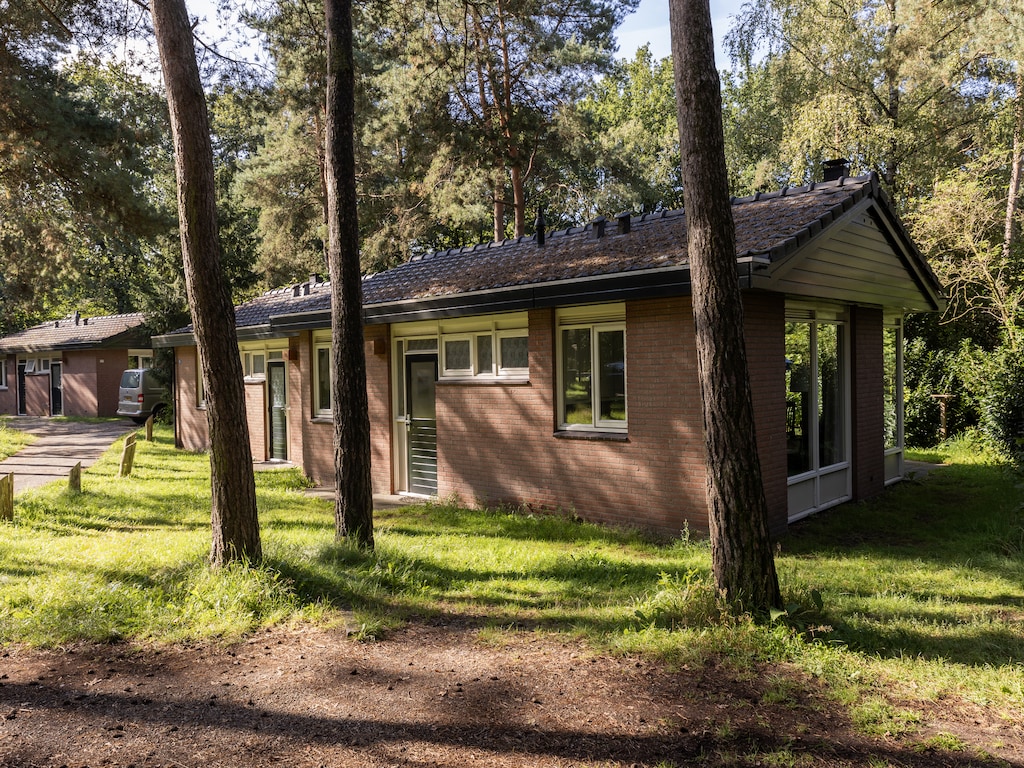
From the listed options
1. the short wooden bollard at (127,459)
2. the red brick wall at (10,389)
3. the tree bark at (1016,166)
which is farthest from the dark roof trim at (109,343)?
the tree bark at (1016,166)

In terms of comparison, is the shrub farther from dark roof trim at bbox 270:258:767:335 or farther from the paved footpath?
the paved footpath

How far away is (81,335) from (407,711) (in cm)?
3059

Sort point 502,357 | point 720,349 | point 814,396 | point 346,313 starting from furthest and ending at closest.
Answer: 1. point 502,357
2. point 814,396
3. point 346,313
4. point 720,349

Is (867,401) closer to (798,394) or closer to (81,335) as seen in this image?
(798,394)

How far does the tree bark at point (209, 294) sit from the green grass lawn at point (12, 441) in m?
13.3

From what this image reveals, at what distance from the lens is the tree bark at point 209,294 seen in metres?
6.15

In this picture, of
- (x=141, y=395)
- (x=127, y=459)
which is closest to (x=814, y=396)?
(x=127, y=459)

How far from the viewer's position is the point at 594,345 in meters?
9.10

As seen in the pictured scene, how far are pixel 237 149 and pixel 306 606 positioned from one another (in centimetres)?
3390

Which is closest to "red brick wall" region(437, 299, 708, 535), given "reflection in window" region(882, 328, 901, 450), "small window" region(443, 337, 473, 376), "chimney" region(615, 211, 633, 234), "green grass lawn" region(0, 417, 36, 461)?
"small window" region(443, 337, 473, 376)

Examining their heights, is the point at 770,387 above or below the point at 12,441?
above

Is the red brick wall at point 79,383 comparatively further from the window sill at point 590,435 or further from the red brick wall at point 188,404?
the window sill at point 590,435

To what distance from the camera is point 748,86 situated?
1236 inches

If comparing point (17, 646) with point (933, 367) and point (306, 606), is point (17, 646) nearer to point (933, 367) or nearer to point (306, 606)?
point (306, 606)
